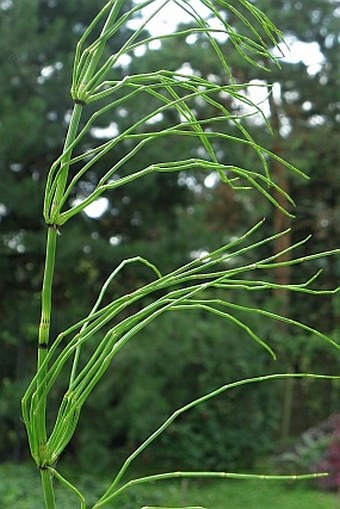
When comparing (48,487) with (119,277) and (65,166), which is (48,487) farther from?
(119,277)

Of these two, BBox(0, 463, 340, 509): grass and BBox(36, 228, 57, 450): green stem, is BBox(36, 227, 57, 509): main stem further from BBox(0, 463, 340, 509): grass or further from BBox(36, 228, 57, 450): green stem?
BBox(0, 463, 340, 509): grass

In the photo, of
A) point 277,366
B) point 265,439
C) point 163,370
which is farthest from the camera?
point 277,366

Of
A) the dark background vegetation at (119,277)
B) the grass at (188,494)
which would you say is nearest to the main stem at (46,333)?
the grass at (188,494)

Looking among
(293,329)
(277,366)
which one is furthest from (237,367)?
(293,329)

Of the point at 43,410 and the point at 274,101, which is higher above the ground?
the point at 274,101

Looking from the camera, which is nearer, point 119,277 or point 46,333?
point 46,333

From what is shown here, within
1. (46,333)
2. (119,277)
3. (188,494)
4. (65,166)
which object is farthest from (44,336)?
(119,277)

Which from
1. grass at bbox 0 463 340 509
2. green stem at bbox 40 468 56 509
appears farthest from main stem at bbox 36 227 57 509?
grass at bbox 0 463 340 509

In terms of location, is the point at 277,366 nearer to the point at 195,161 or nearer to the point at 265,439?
the point at 265,439
